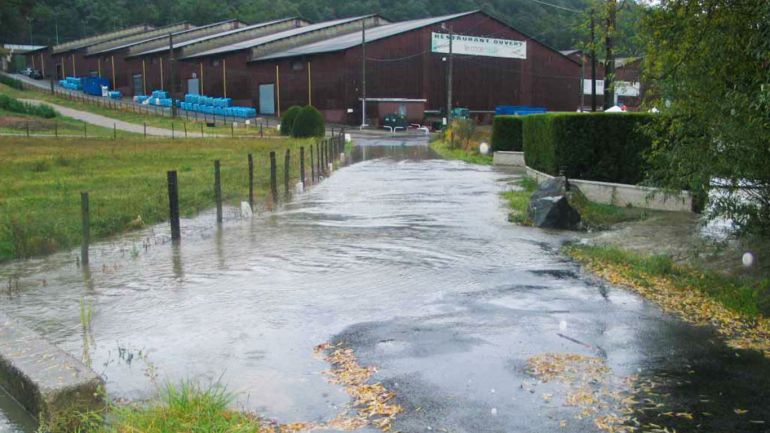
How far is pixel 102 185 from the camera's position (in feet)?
65.4

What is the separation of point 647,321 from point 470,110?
216 feet

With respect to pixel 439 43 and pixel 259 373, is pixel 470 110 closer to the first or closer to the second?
pixel 439 43

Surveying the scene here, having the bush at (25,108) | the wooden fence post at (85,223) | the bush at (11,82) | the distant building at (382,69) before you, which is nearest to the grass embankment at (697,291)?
the wooden fence post at (85,223)

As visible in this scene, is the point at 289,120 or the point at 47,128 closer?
the point at 289,120

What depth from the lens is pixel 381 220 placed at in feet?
48.9

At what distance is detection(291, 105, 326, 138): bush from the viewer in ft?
157

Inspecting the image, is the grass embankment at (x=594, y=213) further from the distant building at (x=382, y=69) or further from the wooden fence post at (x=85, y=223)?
the distant building at (x=382, y=69)

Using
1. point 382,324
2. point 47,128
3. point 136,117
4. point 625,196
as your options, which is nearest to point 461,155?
point 625,196

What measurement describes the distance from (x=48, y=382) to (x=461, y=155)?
103 feet

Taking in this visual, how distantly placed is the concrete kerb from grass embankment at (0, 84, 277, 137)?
1901 inches

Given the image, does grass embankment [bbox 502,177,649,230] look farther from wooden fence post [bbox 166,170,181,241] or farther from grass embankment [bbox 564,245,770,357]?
wooden fence post [bbox 166,170,181,241]

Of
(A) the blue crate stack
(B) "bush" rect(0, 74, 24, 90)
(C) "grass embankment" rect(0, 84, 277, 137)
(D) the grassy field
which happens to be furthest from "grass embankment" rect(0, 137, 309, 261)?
(B) "bush" rect(0, 74, 24, 90)

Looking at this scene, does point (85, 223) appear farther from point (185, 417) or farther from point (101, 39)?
point (101, 39)

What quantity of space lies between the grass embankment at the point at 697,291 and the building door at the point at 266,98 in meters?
63.9
